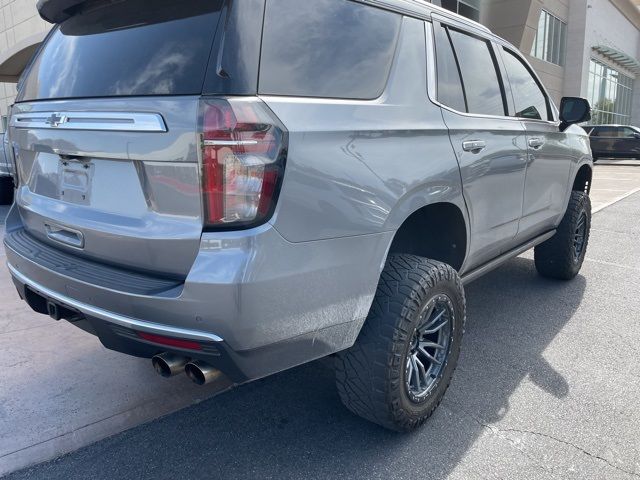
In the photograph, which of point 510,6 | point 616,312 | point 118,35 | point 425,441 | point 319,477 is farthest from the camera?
point 510,6

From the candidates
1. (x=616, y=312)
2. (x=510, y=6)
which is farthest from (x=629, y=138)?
(x=616, y=312)

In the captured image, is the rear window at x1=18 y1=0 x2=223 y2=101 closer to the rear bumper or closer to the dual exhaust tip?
the rear bumper

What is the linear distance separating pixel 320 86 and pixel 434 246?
134cm

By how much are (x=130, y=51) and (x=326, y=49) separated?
2.54 feet

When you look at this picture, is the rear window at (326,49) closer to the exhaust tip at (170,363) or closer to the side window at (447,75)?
the side window at (447,75)

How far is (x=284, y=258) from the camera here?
1821 mm

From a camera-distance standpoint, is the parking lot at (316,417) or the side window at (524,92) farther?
the side window at (524,92)

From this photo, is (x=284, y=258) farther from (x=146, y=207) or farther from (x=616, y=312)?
(x=616, y=312)

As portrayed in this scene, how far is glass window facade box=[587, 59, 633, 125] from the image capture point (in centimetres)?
3222

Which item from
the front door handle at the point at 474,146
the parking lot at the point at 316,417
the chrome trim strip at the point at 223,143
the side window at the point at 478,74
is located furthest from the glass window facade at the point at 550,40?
the chrome trim strip at the point at 223,143

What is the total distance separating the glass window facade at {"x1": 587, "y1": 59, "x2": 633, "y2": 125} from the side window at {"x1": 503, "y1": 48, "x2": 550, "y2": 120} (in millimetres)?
28638

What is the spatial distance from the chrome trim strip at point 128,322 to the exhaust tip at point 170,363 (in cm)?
15

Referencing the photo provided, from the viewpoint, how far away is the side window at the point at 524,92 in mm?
3599

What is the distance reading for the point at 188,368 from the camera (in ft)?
6.48
